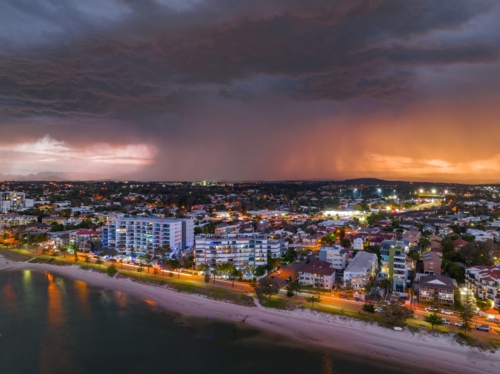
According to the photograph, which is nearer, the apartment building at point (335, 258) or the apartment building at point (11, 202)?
the apartment building at point (335, 258)

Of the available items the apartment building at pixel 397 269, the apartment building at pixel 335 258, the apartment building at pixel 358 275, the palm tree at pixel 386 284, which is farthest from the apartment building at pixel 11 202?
the apartment building at pixel 397 269

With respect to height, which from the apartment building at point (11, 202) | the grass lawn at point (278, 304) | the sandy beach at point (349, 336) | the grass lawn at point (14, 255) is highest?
the apartment building at point (11, 202)

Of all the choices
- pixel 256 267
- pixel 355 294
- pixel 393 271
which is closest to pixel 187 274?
pixel 256 267

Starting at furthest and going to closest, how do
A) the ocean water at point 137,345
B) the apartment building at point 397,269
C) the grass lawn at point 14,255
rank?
the grass lawn at point 14,255, the apartment building at point 397,269, the ocean water at point 137,345

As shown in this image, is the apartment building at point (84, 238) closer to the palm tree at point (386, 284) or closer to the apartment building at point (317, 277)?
the apartment building at point (317, 277)

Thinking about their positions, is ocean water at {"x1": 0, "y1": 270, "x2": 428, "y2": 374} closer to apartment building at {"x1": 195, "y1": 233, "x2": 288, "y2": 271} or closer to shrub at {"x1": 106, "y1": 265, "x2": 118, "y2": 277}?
shrub at {"x1": 106, "y1": 265, "x2": 118, "y2": 277}

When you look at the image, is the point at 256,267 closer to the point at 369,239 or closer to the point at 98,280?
the point at 98,280

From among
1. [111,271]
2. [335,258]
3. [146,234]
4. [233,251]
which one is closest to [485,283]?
[335,258]

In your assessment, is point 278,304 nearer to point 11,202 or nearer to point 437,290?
point 437,290
